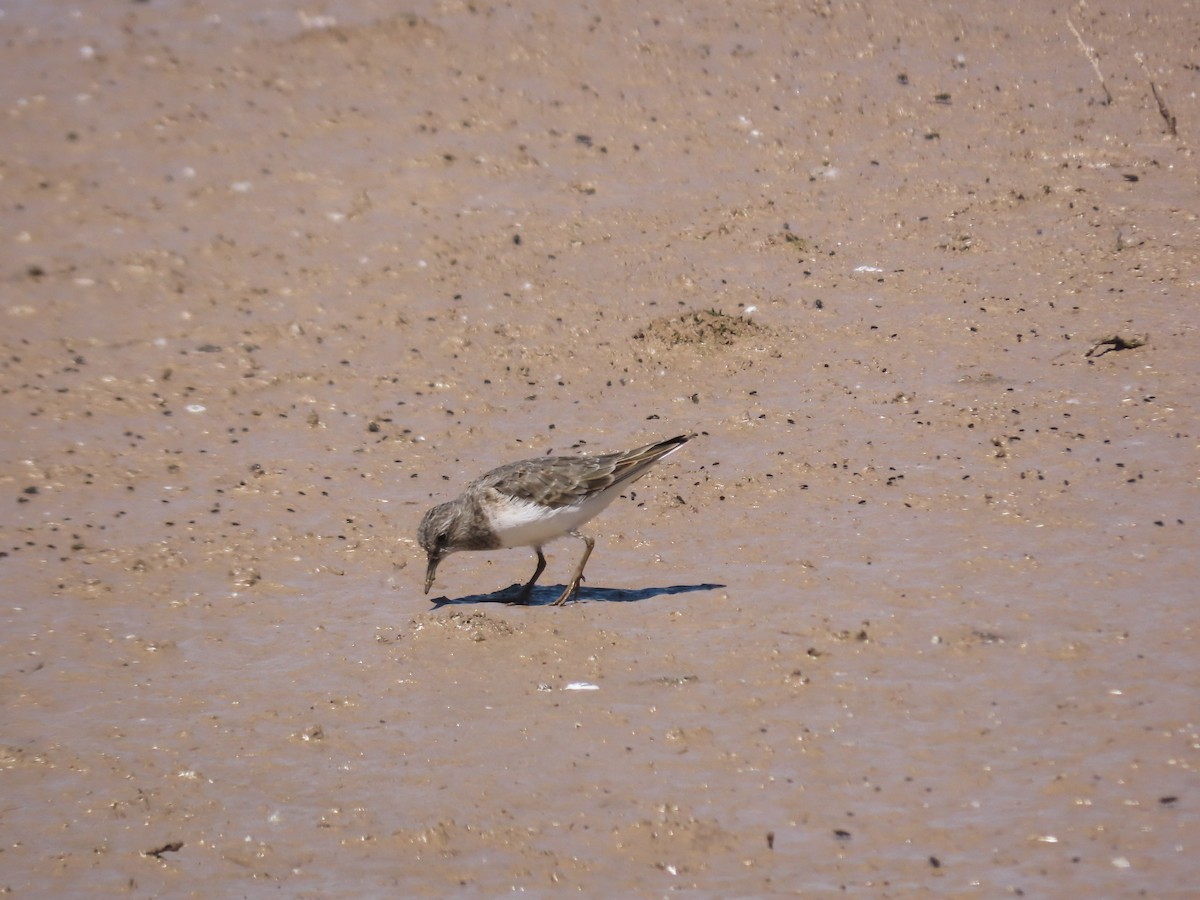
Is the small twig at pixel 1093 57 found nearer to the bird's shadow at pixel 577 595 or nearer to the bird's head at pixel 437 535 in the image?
the bird's shadow at pixel 577 595

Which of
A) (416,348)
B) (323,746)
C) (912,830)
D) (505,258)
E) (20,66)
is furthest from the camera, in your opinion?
(20,66)

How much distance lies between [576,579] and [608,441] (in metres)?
1.95

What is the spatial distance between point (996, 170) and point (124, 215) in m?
8.03

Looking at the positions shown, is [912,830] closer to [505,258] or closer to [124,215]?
[505,258]

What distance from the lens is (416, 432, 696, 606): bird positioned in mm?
8219

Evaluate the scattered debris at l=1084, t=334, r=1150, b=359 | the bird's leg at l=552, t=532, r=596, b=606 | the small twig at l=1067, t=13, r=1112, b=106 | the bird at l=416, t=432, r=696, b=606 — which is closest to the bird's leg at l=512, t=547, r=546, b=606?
the bird at l=416, t=432, r=696, b=606

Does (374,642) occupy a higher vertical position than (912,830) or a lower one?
lower

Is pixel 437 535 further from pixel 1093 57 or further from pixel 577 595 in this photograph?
pixel 1093 57

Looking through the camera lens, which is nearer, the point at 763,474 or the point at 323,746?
the point at 323,746

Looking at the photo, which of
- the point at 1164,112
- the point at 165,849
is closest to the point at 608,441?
the point at 165,849

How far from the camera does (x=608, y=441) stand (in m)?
9.98

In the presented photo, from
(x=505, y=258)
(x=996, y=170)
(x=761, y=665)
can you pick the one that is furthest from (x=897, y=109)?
(x=761, y=665)

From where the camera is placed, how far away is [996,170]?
12945 millimetres

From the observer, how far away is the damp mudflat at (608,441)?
6.38 metres
